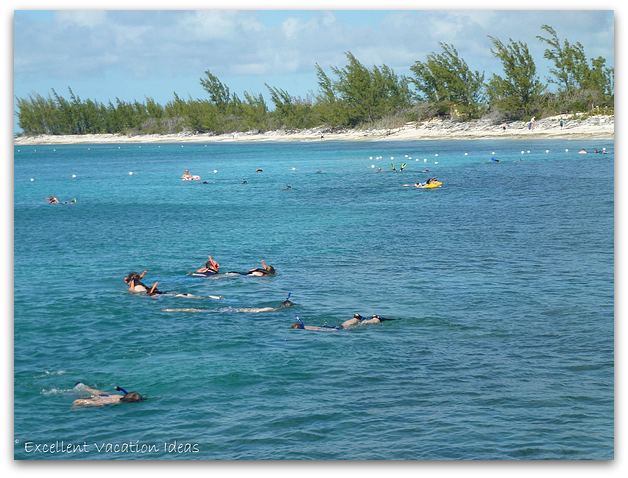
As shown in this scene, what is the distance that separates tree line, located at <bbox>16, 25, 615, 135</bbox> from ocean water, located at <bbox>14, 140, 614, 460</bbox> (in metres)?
6.38

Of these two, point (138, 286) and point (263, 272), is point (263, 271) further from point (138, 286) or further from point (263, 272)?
point (138, 286)

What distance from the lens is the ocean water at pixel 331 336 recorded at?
50.8 feet

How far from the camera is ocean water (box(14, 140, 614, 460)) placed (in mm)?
15484

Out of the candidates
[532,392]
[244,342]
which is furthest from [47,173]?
[532,392]

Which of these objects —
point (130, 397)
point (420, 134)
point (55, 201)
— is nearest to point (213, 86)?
point (55, 201)

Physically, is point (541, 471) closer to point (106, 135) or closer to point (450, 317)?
point (450, 317)

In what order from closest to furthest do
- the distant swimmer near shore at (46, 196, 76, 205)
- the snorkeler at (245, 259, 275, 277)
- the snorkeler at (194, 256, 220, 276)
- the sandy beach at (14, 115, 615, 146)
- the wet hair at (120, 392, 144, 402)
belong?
the wet hair at (120, 392, 144, 402)
the snorkeler at (245, 259, 275, 277)
the snorkeler at (194, 256, 220, 276)
the distant swimmer near shore at (46, 196, 76, 205)
the sandy beach at (14, 115, 615, 146)

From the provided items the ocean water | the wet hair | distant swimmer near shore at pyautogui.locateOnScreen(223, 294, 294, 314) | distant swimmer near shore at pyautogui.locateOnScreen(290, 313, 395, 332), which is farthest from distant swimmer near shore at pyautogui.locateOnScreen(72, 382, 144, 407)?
distant swimmer near shore at pyautogui.locateOnScreen(223, 294, 294, 314)

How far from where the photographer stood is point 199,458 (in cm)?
1435

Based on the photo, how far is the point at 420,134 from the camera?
10688cm

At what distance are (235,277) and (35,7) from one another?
48.8 ft

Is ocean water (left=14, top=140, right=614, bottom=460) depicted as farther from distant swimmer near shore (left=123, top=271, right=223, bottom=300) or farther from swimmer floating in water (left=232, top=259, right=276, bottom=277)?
swimmer floating in water (left=232, top=259, right=276, bottom=277)

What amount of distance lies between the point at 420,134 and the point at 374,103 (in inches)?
263

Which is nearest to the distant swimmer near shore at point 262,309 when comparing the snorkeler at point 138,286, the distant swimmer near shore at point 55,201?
the snorkeler at point 138,286
